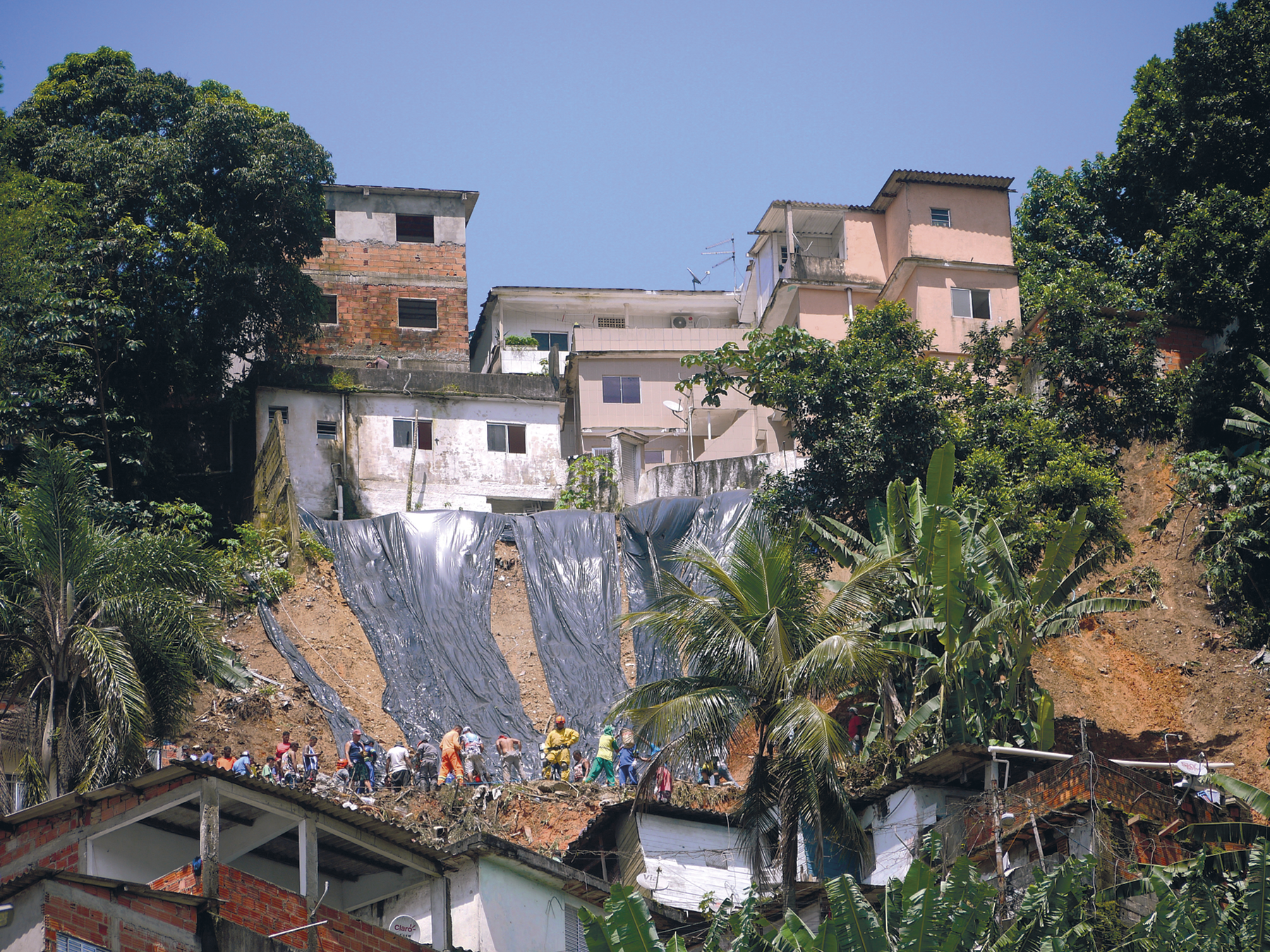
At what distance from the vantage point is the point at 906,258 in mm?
41406

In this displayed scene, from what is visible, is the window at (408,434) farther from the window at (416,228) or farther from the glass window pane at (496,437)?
the window at (416,228)

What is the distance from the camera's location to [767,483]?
105ft

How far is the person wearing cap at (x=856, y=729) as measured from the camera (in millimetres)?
24109

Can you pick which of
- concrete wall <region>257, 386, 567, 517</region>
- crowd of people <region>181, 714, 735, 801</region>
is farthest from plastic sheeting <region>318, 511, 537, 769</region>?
concrete wall <region>257, 386, 567, 517</region>

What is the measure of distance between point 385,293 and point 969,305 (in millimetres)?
18056

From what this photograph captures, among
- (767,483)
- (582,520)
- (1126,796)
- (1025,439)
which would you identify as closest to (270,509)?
(582,520)

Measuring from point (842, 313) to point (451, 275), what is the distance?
1264 cm

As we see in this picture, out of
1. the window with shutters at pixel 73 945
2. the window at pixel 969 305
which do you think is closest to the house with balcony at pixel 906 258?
the window at pixel 969 305

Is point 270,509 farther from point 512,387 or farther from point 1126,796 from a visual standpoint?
point 1126,796

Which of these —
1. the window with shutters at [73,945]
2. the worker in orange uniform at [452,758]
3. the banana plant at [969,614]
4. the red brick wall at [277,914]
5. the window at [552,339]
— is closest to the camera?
the window with shutters at [73,945]

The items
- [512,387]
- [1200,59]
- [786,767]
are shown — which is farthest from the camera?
[512,387]

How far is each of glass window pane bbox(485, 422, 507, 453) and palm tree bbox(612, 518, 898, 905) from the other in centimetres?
2414

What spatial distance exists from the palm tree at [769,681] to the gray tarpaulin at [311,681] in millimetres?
13486

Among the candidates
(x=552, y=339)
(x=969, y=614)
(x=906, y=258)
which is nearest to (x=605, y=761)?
(x=969, y=614)
